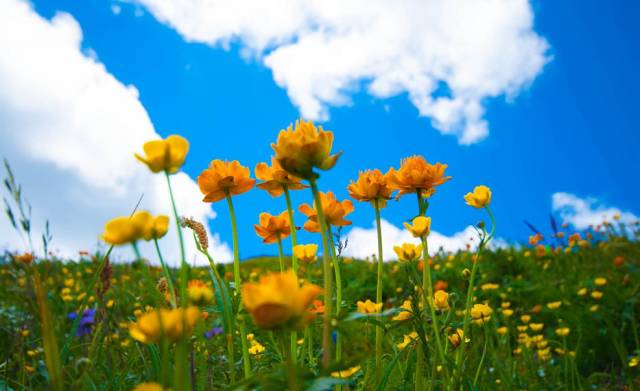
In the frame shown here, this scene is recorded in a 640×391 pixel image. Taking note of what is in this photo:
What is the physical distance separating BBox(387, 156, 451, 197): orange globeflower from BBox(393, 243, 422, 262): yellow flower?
16 centimetres

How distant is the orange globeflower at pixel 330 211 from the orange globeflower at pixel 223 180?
0.18 metres

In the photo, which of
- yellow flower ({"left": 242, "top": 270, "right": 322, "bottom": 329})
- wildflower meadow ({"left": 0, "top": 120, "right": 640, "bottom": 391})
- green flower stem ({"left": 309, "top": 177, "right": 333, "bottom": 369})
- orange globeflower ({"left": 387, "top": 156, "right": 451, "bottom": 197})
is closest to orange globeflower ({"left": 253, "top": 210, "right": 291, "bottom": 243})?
wildflower meadow ({"left": 0, "top": 120, "right": 640, "bottom": 391})

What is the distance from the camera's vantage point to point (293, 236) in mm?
1307

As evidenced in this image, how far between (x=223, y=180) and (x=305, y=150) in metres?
0.44

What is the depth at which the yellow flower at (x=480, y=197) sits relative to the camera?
163 cm

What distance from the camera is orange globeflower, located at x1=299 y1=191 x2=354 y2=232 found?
4.43ft

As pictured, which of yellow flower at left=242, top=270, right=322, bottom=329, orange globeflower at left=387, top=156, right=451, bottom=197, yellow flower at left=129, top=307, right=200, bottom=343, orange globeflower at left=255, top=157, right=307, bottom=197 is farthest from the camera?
orange globeflower at left=387, top=156, right=451, bottom=197

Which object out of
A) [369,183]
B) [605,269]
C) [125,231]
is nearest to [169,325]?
[125,231]

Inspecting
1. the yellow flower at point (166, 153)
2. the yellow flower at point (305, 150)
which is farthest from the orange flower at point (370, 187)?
the yellow flower at point (166, 153)

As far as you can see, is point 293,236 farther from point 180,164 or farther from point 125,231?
point 125,231

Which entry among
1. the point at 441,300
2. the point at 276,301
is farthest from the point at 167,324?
the point at 441,300

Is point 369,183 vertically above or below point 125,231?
above

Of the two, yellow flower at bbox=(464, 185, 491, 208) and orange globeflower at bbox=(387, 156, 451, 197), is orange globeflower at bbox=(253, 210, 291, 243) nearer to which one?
orange globeflower at bbox=(387, 156, 451, 197)

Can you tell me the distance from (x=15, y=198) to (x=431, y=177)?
1.17 meters
